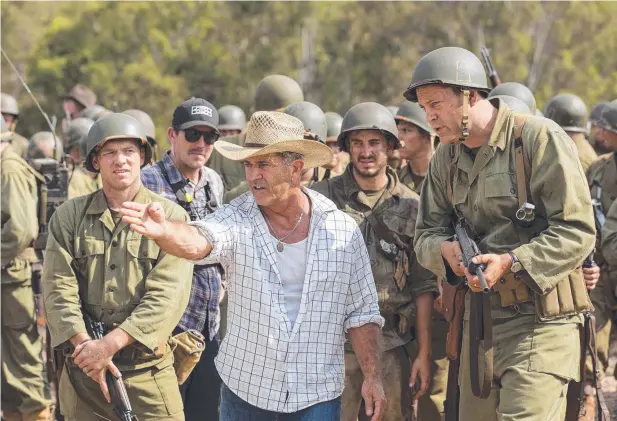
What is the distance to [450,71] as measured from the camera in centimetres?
564

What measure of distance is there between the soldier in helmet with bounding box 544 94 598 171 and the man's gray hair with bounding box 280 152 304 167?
553 cm

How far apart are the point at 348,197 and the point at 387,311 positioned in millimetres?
812

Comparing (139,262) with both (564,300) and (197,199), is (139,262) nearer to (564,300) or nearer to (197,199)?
(197,199)

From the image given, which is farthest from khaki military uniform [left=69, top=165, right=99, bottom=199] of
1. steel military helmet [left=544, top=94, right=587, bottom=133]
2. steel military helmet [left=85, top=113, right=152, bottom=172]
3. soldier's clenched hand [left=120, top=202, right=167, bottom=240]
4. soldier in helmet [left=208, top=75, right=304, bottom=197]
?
soldier's clenched hand [left=120, top=202, right=167, bottom=240]

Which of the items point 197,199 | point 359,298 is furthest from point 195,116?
point 359,298

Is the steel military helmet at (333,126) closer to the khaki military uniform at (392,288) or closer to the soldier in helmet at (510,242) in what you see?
the khaki military uniform at (392,288)

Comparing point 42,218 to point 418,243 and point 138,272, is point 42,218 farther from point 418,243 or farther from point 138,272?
point 418,243

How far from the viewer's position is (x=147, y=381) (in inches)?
248

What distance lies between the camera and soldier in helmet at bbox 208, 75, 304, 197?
9.66 metres

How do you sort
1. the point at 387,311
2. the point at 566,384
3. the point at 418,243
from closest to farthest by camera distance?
the point at 566,384 < the point at 418,243 < the point at 387,311

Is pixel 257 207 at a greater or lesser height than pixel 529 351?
greater

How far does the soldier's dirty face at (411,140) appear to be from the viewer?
28.1ft

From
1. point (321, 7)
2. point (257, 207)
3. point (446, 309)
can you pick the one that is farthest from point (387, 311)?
point (321, 7)

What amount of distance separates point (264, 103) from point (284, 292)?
16.7ft
